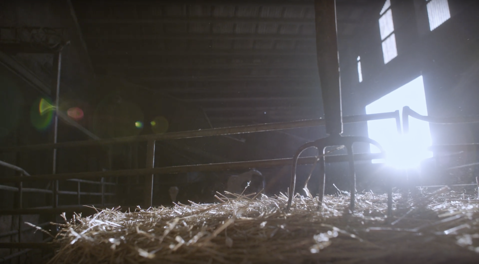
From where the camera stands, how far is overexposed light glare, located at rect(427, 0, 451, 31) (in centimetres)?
712

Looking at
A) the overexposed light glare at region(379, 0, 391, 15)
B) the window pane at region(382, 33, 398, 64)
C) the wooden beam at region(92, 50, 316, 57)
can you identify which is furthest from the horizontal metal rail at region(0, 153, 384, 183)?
the overexposed light glare at region(379, 0, 391, 15)

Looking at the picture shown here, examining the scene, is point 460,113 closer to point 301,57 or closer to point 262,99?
point 301,57

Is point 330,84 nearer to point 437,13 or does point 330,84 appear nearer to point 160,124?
point 160,124

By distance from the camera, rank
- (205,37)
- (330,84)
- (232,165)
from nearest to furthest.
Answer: (330,84), (232,165), (205,37)

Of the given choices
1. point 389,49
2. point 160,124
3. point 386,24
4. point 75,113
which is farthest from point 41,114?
point 386,24

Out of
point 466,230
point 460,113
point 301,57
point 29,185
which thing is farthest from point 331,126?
point 301,57

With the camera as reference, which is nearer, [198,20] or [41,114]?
[41,114]

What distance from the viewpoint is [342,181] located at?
23.7 feet

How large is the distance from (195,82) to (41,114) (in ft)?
17.5

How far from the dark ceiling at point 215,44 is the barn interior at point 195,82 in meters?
0.04

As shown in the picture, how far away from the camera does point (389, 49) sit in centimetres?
905

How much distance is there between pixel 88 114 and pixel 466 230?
8.74 meters

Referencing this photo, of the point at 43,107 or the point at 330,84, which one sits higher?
the point at 43,107

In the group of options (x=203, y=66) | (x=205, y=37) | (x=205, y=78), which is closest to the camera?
(x=205, y=37)
